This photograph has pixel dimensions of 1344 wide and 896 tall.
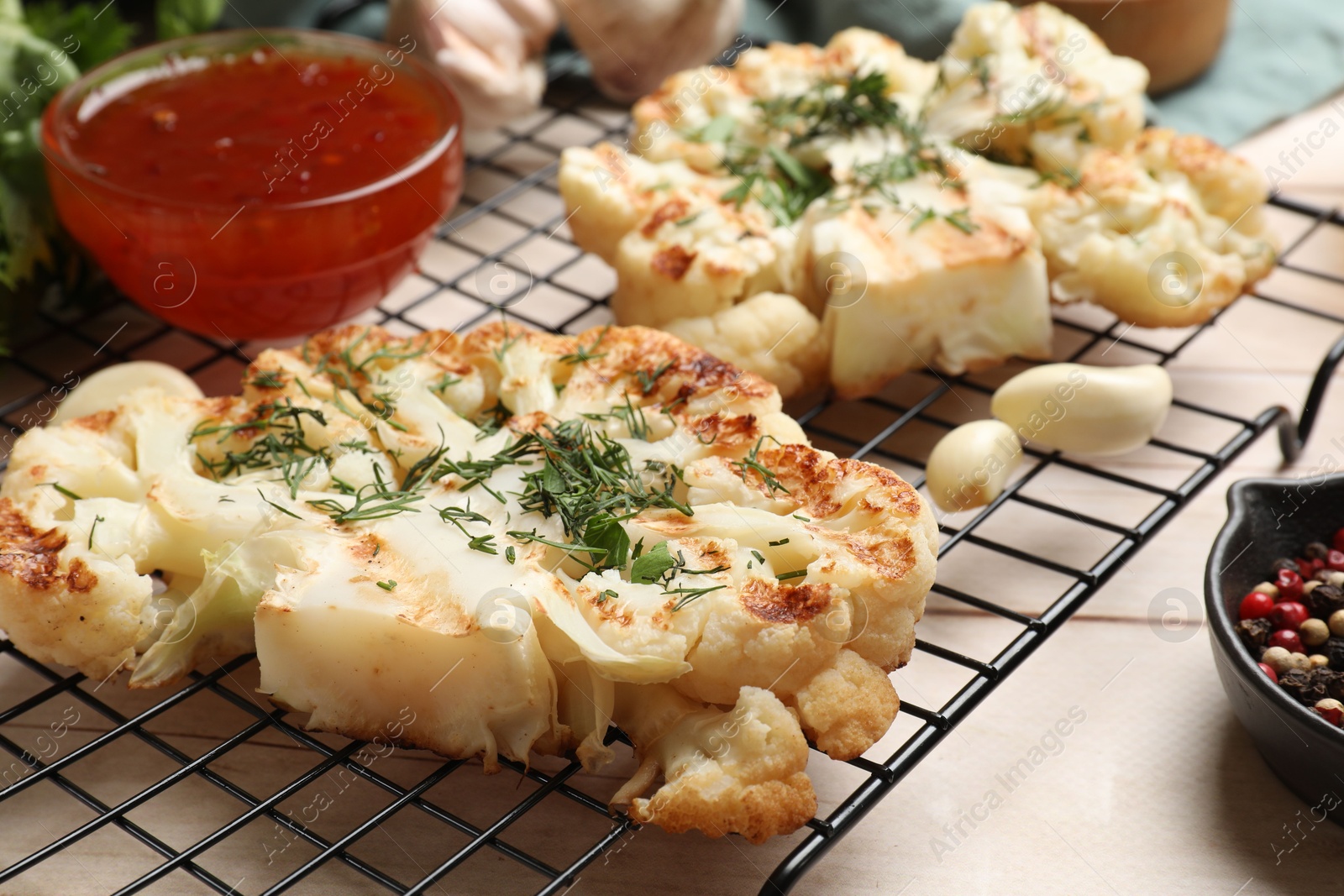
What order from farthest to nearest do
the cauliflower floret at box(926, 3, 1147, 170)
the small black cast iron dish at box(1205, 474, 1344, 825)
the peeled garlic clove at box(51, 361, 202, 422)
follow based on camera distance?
the cauliflower floret at box(926, 3, 1147, 170), the peeled garlic clove at box(51, 361, 202, 422), the small black cast iron dish at box(1205, 474, 1344, 825)

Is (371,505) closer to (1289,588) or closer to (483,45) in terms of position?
(1289,588)

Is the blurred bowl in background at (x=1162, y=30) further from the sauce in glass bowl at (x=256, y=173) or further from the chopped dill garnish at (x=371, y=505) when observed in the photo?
the chopped dill garnish at (x=371, y=505)

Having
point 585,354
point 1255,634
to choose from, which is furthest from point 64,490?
point 1255,634

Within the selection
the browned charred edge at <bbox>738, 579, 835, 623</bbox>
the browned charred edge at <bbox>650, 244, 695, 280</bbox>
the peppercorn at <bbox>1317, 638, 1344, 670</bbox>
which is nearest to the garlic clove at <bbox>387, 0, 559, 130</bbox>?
the browned charred edge at <bbox>650, 244, 695, 280</bbox>

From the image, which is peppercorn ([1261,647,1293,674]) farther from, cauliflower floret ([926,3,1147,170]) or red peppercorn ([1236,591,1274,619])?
cauliflower floret ([926,3,1147,170])

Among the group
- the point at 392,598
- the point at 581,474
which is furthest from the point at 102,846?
the point at 581,474

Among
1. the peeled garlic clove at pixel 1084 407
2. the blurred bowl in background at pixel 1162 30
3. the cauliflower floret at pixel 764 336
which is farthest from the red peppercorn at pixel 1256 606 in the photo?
the blurred bowl in background at pixel 1162 30
